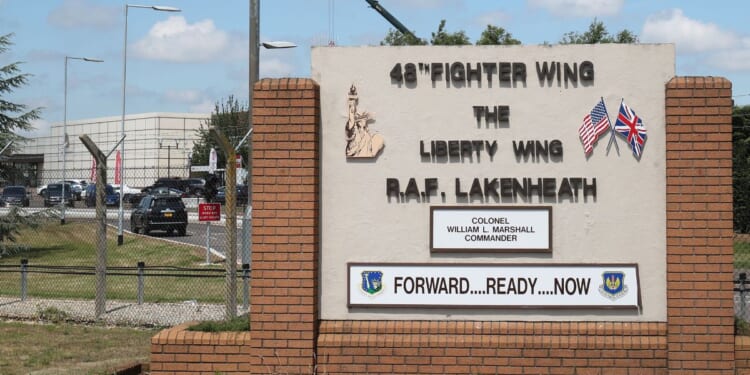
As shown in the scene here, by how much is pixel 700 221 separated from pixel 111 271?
576 inches

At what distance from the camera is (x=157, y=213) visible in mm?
30141

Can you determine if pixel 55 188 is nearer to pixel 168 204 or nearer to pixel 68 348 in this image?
pixel 168 204

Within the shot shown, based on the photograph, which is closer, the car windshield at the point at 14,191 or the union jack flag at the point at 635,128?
the union jack flag at the point at 635,128

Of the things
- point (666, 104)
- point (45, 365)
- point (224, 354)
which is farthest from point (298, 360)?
point (666, 104)

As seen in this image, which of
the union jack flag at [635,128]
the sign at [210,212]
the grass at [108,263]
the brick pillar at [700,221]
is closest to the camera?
the brick pillar at [700,221]

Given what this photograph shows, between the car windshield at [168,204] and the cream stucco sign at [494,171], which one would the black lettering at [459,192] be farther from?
the car windshield at [168,204]

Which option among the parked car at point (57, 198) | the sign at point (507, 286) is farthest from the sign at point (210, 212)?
the sign at point (507, 286)

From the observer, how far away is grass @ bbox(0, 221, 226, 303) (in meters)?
18.1

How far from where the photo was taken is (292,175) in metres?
8.80

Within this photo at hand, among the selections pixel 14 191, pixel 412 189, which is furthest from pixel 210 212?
pixel 14 191

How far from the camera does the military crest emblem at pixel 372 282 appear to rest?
349 inches

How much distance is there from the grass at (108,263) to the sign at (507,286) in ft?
27.9

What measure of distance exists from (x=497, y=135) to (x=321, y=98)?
5.15 feet

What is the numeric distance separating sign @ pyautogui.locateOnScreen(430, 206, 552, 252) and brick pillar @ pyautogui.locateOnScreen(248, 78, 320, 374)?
110 centimetres
